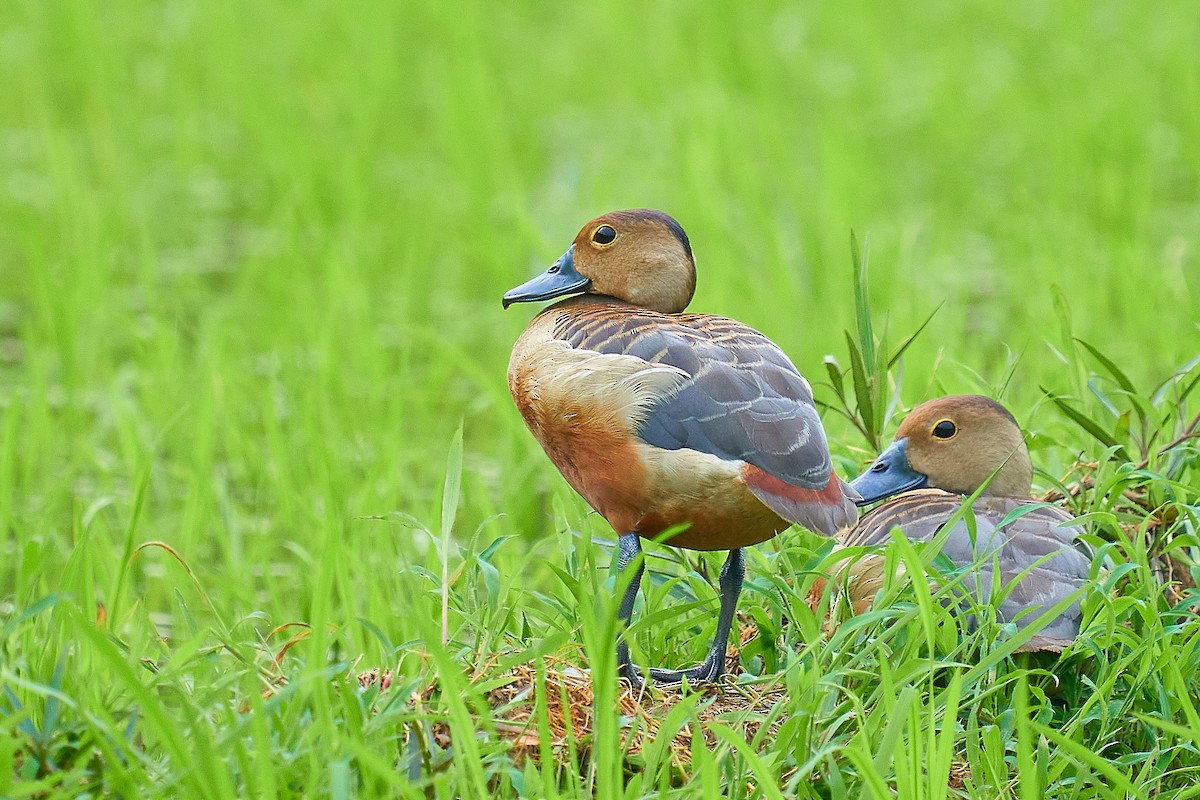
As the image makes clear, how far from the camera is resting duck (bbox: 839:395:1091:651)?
2.90 metres

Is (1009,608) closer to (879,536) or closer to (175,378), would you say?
(879,536)

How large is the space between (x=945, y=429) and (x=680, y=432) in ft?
2.88

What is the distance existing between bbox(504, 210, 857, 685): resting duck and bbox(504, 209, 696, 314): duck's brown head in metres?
0.11

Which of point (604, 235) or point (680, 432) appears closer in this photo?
point (680, 432)

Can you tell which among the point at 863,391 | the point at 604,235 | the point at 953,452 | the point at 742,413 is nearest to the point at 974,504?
the point at 953,452

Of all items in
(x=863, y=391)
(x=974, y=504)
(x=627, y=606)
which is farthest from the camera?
(x=863, y=391)

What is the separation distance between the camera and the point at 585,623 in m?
2.30

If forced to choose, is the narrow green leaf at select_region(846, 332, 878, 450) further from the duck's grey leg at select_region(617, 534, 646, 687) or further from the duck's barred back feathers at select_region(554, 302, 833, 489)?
the duck's grey leg at select_region(617, 534, 646, 687)

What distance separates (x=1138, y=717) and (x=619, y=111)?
5493 millimetres

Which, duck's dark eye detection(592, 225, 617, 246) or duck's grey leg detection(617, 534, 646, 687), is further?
duck's dark eye detection(592, 225, 617, 246)

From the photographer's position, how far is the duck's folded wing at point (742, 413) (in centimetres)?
249

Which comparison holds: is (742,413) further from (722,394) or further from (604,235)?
(604,235)

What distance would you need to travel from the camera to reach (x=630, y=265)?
9.45ft

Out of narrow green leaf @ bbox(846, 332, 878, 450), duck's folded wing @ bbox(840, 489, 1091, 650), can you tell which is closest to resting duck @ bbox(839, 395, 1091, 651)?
duck's folded wing @ bbox(840, 489, 1091, 650)
